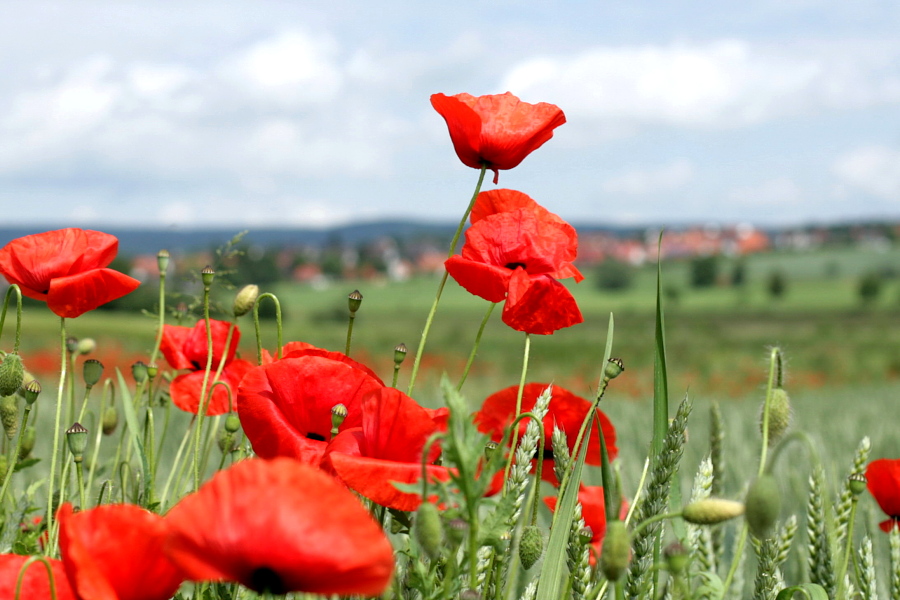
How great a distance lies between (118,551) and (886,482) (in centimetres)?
110

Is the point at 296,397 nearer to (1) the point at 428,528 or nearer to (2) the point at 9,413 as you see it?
(1) the point at 428,528

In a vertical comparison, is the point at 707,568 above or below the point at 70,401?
below

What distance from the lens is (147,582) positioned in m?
0.64

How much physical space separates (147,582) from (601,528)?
0.96m

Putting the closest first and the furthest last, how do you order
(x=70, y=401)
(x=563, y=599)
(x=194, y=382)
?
(x=563, y=599), (x=194, y=382), (x=70, y=401)

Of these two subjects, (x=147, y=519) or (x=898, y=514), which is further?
(x=898, y=514)

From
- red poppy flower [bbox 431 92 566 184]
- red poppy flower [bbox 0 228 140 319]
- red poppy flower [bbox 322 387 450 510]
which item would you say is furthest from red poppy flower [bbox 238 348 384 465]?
red poppy flower [bbox 431 92 566 184]

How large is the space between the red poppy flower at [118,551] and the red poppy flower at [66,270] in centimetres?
46

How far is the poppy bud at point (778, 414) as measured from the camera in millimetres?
935

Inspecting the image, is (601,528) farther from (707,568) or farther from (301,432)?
(301,432)

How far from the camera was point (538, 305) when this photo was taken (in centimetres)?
99

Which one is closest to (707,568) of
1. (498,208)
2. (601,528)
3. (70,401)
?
(601,528)

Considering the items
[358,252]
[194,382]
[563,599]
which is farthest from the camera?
[358,252]

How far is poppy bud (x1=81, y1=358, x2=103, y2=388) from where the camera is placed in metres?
1.18
